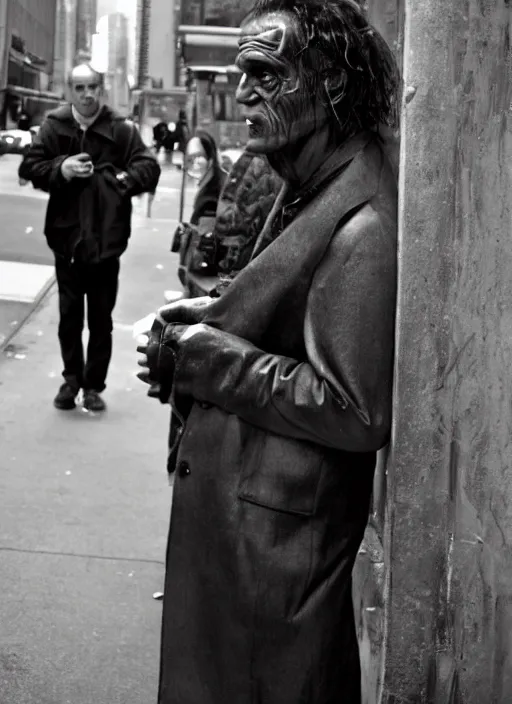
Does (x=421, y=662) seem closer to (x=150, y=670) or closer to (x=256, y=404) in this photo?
(x=256, y=404)

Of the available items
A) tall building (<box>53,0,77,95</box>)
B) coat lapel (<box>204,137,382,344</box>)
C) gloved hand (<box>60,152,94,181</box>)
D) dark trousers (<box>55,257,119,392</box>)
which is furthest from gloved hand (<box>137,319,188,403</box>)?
tall building (<box>53,0,77,95</box>)

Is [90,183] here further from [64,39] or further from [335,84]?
[64,39]

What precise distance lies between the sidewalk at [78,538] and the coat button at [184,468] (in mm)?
1948

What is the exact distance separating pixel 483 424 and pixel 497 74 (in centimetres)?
71

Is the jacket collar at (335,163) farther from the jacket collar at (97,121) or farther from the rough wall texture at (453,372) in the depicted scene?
the jacket collar at (97,121)

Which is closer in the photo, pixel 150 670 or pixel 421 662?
pixel 421 662

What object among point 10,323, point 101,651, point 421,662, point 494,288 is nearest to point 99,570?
point 101,651

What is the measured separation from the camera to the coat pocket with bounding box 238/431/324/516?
223 cm

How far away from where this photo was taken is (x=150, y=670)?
4277mm

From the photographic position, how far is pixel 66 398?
7609 millimetres

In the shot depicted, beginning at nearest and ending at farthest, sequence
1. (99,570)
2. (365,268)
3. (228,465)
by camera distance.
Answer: (365,268) → (228,465) → (99,570)

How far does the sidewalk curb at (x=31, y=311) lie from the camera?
944 cm

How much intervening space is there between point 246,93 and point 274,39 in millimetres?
122

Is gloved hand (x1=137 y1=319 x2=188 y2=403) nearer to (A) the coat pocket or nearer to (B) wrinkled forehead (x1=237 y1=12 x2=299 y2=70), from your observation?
(A) the coat pocket
